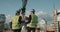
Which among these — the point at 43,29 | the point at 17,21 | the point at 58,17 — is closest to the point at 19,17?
the point at 17,21

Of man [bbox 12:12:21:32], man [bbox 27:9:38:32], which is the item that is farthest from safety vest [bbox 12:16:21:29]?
man [bbox 27:9:38:32]

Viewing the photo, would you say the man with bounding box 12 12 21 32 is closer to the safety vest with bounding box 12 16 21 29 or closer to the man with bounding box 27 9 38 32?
the safety vest with bounding box 12 16 21 29

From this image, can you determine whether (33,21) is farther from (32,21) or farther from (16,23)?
(16,23)

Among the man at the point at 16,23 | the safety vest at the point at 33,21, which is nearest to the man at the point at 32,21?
the safety vest at the point at 33,21

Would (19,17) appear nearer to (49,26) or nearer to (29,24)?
(29,24)

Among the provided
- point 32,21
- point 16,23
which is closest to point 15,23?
point 16,23

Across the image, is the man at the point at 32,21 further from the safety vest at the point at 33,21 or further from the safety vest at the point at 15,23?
the safety vest at the point at 15,23

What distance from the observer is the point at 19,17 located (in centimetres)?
747

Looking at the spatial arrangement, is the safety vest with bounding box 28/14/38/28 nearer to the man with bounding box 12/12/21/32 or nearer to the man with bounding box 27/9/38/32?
the man with bounding box 27/9/38/32

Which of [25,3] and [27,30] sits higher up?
[25,3]

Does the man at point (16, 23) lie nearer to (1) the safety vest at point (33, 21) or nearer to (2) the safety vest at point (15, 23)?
(2) the safety vest at point (15, 23)

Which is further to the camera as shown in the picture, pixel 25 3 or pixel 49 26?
pixel 49 26

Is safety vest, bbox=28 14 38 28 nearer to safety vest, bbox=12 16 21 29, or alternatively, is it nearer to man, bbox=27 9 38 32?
man, bbox=27 9 38 32

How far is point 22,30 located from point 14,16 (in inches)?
30.9
